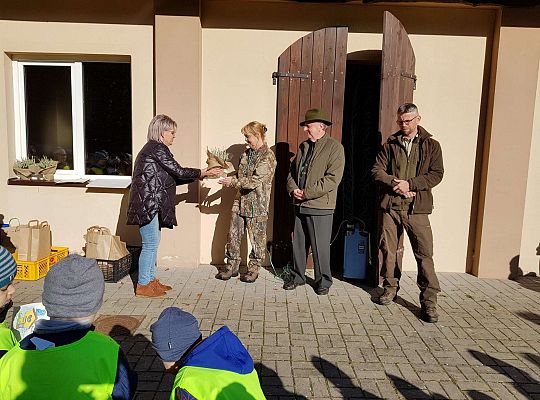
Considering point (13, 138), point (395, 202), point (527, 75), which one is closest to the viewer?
point (395, 202)

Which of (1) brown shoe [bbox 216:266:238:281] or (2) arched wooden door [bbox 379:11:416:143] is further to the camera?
(1) brown shoe [bbox 216:266:238:281]

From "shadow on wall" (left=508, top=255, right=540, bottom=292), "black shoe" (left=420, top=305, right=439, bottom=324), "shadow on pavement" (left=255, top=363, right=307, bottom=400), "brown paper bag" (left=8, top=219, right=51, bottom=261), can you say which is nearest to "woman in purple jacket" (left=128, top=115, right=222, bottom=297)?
"brown paper bag" (left=8, top=219, right=51, bottom=261)

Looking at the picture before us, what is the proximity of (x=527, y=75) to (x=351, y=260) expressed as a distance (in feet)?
10.2

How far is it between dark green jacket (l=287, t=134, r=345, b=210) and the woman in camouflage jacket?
1.66 feet

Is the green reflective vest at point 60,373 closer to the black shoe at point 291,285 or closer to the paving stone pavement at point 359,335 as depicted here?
the paving stone pavement at point 359,335

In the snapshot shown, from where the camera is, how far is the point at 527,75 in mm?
5492

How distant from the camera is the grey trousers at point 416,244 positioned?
14.5ft

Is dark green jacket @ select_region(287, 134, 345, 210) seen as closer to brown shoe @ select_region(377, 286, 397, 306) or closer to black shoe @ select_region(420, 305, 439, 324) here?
brown shoe @ select_region(377, 286, 397, 306)

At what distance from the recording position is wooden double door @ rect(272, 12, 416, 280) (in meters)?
5.50

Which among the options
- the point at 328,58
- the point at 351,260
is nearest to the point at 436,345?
the point at 351,260

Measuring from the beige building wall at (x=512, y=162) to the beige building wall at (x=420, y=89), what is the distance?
28 cm

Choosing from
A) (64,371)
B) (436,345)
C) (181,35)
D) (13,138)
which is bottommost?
(436,345)

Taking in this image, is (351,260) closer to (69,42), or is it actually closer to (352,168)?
(352,168)

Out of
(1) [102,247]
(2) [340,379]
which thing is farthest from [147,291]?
(2) [340,379]
